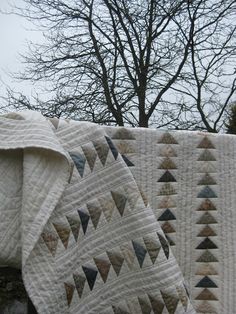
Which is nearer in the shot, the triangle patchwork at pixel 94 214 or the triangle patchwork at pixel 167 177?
the triangle patchwork at pixel 94 214

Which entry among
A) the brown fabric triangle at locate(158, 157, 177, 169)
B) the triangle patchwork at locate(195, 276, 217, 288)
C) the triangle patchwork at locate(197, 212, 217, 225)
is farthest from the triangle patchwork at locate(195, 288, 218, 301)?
the brown fabric triangle at locate(158, 157, 177, 169)

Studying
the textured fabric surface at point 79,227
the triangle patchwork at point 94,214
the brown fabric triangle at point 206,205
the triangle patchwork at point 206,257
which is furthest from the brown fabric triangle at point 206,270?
the triangle patchwork at point 94,214

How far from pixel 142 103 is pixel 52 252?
354cm

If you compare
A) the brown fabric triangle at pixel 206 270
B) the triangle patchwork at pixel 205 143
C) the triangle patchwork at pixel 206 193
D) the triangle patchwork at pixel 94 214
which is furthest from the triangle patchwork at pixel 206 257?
the triangle patchwork at pixel 94 214

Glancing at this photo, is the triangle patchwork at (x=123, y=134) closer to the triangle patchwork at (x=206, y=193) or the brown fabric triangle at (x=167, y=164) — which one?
the brown fabric triangle at (x=167, y=164)

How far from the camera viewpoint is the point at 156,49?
433 cm

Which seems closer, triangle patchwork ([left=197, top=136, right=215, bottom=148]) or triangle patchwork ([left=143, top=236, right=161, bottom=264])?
triangle patchwork ([left=143, top=236, right=161, bottom=264])

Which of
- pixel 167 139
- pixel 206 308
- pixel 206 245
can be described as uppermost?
pixel 167 139

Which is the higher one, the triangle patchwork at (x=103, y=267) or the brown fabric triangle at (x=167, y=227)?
the triangle patchwork at (x=103, y=267)

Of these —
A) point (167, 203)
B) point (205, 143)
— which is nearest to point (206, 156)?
point (205, 143)

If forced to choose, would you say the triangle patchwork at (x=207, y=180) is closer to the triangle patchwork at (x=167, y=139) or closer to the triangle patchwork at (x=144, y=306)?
the triangle patchwork at (x=167, y=139)

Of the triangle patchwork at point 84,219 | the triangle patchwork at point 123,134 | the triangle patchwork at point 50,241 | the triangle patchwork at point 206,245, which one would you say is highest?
the triangle patchwork at point 123,134

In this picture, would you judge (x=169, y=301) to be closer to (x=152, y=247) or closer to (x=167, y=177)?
(x=152, y=247)

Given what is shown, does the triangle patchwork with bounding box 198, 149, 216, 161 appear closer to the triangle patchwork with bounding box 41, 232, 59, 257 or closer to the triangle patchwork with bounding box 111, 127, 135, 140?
the triangle patchwork with bounding box 111, 127, 135, 140
